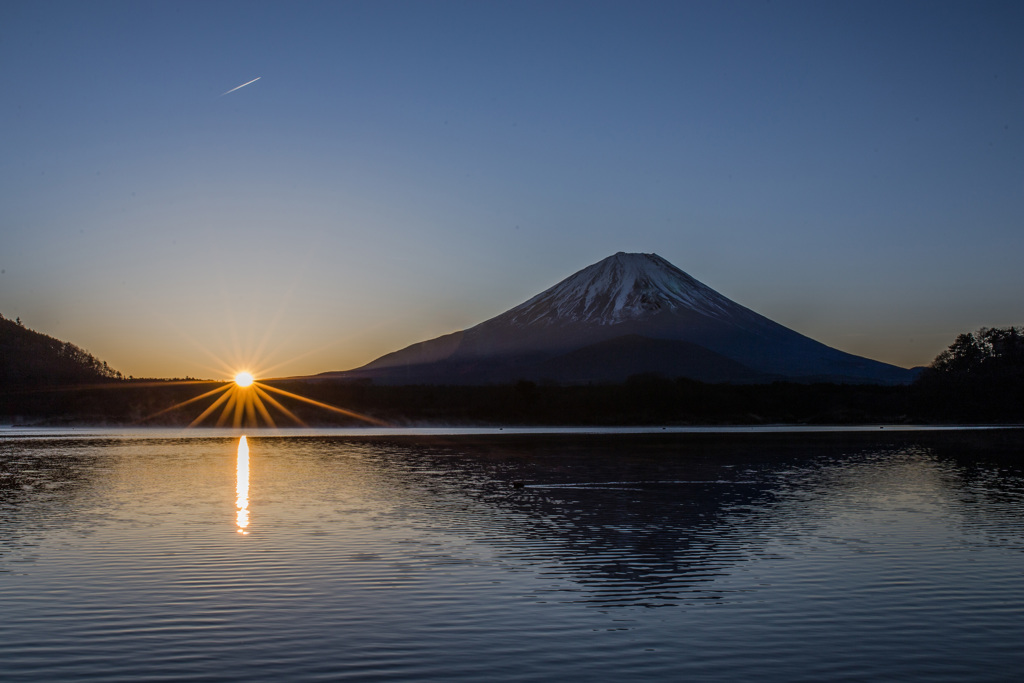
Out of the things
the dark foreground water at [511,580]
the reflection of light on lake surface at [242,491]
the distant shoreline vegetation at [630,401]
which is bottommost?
the dark foreground water at [511,580]

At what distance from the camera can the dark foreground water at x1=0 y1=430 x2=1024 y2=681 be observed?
41.2 ft

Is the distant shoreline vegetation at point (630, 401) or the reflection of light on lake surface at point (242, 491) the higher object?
the distant shoreline vegetation at point (630, 401)

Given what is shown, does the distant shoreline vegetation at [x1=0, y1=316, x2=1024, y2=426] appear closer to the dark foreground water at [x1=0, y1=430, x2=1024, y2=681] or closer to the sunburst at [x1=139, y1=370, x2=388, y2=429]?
the sunburst at [x1=139, y1=370, x2=388, y2=429]

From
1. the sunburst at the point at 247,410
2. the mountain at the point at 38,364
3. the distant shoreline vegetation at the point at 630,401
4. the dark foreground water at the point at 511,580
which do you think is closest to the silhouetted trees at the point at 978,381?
the distant shoreline vegetation at the point at 630,401

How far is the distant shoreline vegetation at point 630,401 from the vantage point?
13862 cm

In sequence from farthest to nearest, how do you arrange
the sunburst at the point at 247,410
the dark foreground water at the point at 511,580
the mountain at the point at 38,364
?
the mountain at the point at 38,364 < the sunburst at the point at 247,410 < the dark foreground water at the point at 511,580

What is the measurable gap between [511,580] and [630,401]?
129 metres

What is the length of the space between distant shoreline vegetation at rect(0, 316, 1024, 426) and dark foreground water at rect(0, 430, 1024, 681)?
101m

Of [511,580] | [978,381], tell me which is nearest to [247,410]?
[978,381]

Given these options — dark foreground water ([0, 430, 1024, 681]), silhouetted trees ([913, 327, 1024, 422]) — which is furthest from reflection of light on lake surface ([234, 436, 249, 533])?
silhouetted trees ([913, 327, 1024, 422])

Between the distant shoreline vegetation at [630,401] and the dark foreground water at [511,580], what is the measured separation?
333 feet

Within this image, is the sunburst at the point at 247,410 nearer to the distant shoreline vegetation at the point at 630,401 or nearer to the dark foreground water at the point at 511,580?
the distant shoreline vegetation at the point at 630,401

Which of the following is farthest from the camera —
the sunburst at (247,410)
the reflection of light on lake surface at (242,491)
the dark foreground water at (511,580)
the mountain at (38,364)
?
the mountain at (38,364)

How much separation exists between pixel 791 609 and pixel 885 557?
250 inches
